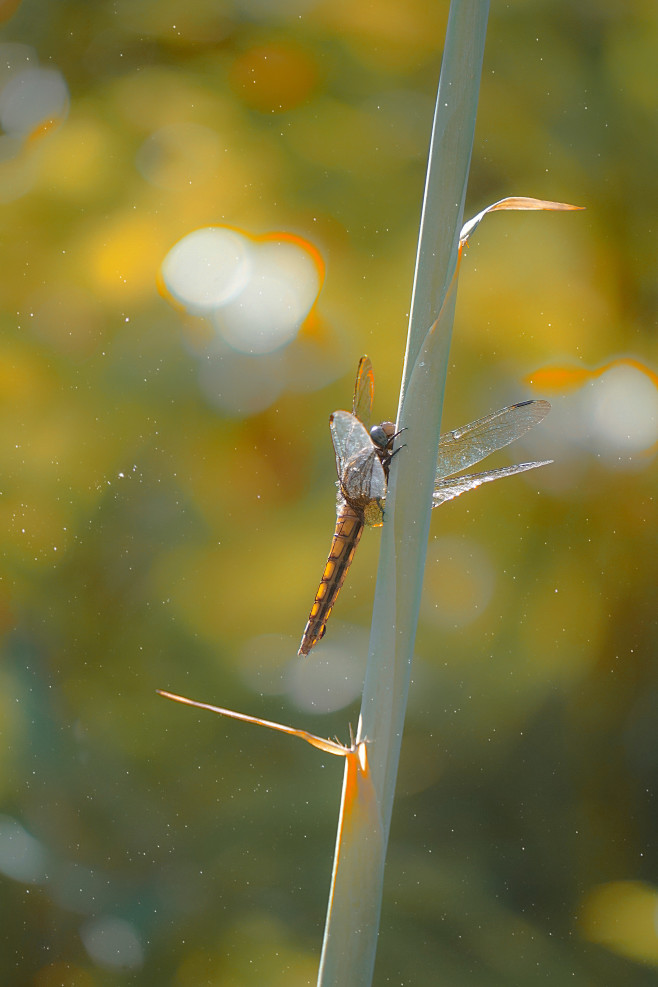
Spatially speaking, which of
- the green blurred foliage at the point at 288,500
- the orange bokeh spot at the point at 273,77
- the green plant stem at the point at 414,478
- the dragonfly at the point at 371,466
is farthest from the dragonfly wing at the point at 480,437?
the orange bokeh spot at the point at 273,77

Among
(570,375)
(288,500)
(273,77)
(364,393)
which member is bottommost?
(364,393)

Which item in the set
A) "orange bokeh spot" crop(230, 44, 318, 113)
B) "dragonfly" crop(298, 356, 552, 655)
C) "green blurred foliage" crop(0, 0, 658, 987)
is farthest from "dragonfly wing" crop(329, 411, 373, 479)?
"orange bokeh spot" crop(230, 44, 318, 113)

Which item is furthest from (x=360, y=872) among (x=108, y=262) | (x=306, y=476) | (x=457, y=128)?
(x=108, y=262)

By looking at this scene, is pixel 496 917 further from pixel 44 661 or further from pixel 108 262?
pixel 108 262

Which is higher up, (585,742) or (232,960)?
(585,742)

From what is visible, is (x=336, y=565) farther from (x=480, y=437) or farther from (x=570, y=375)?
(x=570, y=375)

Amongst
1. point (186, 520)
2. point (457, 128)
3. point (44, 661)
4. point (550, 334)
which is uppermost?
point (550, 334)

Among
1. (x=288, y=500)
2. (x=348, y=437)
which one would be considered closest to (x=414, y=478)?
(x=348, y=437)

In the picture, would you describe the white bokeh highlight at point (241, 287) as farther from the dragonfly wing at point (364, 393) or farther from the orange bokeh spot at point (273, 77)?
the dragonfly wing at point (364, 393)
